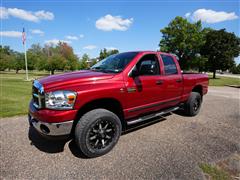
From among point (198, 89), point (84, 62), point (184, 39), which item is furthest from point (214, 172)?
point (84, 62)

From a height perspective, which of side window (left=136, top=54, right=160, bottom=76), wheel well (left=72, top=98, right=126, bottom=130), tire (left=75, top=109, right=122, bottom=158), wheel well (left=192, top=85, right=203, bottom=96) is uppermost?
side window (left=136, top=54, right=160, bottom=76)

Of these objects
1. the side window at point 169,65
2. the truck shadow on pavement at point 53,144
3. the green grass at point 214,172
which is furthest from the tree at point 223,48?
the green grass at point 214,172

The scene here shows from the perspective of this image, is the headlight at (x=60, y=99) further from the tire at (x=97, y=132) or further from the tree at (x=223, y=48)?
the tree at (x=223, y=48)

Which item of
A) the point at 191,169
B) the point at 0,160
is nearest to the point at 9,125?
the point at 0,160

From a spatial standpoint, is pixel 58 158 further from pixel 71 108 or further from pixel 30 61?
pixel 30 61

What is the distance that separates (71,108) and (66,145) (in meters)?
1.25

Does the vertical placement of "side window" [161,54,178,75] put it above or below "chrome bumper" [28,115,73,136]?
above

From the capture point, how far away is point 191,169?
2.60 meters

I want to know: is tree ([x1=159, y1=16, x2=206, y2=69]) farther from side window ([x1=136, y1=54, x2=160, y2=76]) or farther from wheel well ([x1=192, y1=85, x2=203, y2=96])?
side window ([x1=136, y1=54, x2=160, y2=76])

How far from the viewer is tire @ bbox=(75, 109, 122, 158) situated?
9.00 ft

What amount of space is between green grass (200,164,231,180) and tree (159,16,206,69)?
34.1m

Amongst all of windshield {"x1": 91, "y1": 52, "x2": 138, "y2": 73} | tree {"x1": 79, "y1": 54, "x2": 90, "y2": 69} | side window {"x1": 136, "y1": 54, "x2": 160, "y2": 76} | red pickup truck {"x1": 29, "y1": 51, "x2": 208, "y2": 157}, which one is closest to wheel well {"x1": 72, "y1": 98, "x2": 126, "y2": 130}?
red pickup truck {"x1": 29, "y1": 51, "x2": 208, "y2": 157}

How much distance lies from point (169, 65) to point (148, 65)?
994mm

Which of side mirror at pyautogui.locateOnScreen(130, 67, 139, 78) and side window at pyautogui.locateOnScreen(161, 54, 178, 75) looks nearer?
side mirror at pyautogui.locateOnScreen(130, 67, 139, 78)
